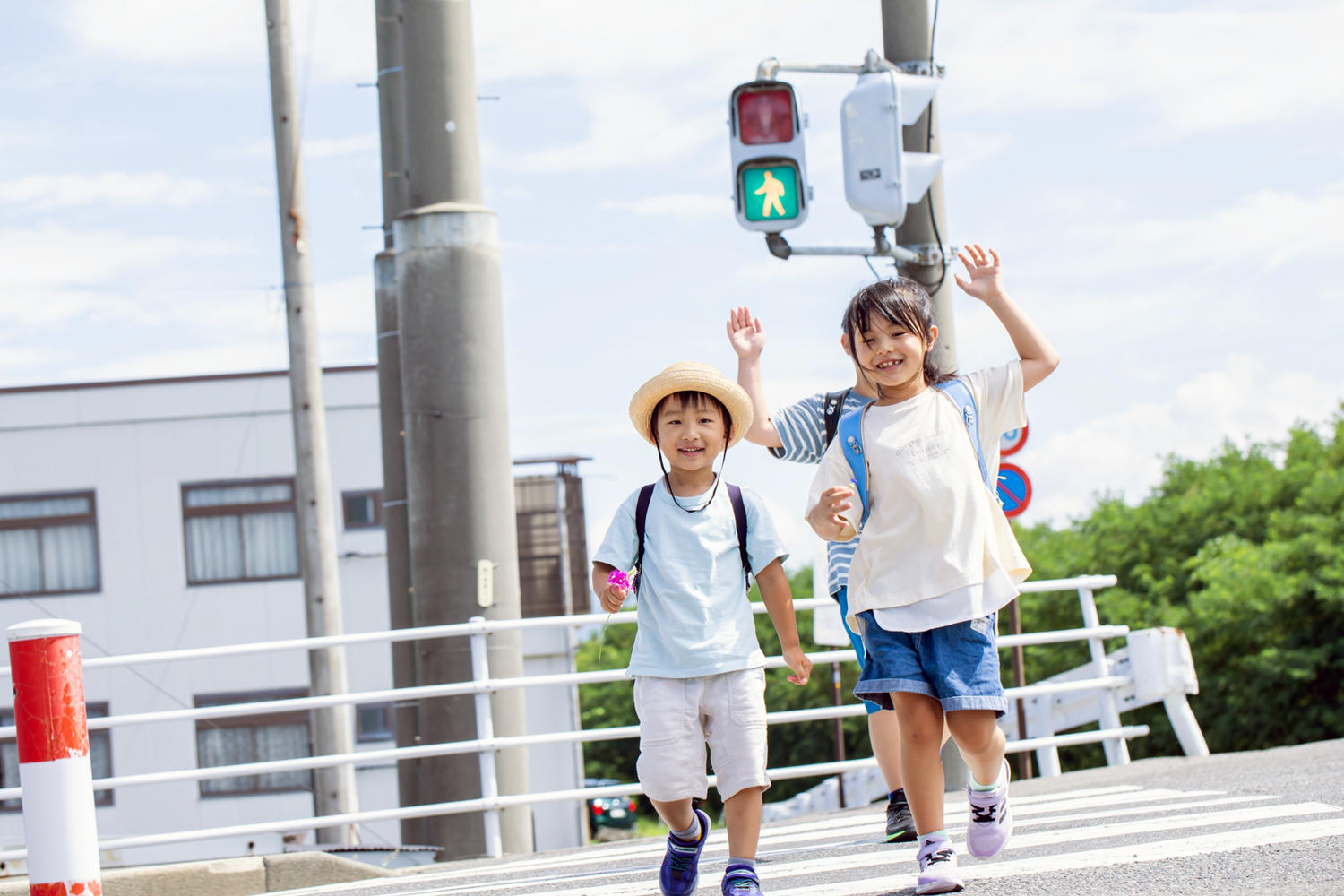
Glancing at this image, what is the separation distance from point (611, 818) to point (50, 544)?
20466mm

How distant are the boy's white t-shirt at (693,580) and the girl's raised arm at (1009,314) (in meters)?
0.89

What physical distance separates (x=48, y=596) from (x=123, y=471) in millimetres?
2457

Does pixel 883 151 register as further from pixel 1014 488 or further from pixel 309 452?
pixel 309 452

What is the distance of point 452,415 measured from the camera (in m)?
6.73

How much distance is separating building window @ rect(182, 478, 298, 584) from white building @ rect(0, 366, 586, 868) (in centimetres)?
2

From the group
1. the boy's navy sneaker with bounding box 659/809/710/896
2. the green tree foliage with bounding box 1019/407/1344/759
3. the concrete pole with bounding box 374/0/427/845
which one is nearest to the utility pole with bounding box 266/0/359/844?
the concrete pole with bounding box 374/0/427/845

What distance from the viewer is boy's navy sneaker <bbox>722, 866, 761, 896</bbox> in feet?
12.3

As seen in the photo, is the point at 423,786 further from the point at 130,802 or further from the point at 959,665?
the point at 130,802

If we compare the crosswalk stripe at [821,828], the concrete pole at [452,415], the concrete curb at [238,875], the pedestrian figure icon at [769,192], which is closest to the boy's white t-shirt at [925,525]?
the crosswalk stripe at [821,828]

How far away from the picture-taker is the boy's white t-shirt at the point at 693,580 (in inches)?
154

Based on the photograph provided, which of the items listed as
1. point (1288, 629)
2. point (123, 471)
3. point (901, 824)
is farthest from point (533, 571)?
point (901, 824)

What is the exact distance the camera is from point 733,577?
4.00m

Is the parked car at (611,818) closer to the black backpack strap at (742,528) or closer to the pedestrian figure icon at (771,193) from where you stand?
the pedestrian figure icon at (771,193)

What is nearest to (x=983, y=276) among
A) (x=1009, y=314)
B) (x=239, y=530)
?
(x=1009, y=314)
